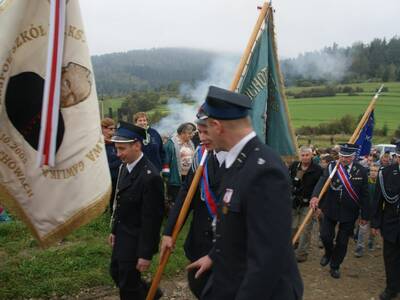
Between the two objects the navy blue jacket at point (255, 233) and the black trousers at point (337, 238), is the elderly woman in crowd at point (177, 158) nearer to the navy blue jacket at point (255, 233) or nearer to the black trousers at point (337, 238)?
the black trousers at point (337, 238)

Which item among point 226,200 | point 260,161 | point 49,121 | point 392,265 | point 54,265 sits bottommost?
point 392,265

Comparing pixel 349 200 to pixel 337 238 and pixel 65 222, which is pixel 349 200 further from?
pixel 65 222

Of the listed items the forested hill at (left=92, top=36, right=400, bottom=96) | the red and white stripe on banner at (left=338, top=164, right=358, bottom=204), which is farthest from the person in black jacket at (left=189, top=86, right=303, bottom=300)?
the forested hill at (left=92, top=36, right=400, bottom=96)

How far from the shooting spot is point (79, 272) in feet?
18.6

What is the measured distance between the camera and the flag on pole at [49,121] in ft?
8.65

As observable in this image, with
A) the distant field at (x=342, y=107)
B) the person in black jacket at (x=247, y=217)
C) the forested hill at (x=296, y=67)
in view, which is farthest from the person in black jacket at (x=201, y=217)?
the distant field at (x=342, y=107)

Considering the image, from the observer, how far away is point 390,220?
238 inches

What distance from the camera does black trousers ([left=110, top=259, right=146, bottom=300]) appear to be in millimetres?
4109

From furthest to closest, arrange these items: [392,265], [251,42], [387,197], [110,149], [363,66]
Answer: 1. [363,66]
2. [110,149]
3. [387,197]
4. [392,265]
5. [251,42]

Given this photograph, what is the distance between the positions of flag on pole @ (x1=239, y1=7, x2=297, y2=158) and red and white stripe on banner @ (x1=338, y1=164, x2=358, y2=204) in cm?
226

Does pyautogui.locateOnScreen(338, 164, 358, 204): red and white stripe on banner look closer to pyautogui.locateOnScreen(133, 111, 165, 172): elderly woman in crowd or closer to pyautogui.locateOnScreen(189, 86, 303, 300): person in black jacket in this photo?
pyautogui.locateOnScreen(133, 111, 165, 172): elderly woman in crowd

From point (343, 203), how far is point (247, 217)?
4.85 meters

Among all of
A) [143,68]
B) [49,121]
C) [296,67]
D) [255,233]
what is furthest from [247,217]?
[143,68]

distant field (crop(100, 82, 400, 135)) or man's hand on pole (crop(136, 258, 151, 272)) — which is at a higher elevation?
man's hand on pole (crop(136, 258, 151, 272))
